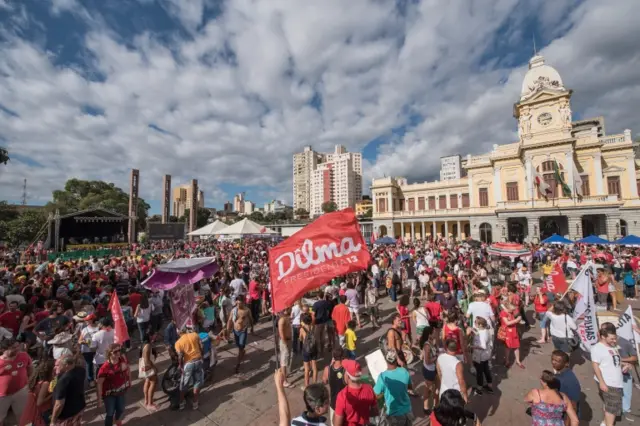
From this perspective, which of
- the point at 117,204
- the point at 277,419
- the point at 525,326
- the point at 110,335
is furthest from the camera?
the point at 117,204

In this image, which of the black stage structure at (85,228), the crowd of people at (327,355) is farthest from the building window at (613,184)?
the black stage structure at (85,228)

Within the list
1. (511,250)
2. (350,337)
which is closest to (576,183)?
(511,250)

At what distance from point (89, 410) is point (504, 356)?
798cm

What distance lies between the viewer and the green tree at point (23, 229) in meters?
31.2

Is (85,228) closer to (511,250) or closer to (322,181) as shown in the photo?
(511,250)

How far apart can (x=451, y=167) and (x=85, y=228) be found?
14121 centimetres

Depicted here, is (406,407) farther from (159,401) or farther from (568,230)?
(568,230)

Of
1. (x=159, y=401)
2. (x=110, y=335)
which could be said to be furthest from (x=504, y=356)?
(x=110, y=335)

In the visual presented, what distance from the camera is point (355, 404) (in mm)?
2902

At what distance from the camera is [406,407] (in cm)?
325

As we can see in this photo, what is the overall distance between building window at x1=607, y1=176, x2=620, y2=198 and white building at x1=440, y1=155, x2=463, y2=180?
10877cm

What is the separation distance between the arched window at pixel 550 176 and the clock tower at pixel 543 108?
92.0 inches

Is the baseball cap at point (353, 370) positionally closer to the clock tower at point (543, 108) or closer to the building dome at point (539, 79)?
the clock tower at point (543, 108)

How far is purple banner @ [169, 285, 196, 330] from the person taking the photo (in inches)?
234
